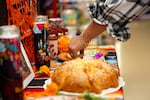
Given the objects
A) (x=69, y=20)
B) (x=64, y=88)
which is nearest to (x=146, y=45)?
(x=69, y=20)

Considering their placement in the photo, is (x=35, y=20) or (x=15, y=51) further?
(x=35, y=20)

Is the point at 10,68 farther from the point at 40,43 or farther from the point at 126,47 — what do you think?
the point at 126,47

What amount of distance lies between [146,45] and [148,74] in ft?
5.22

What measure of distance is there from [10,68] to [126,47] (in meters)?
4.02

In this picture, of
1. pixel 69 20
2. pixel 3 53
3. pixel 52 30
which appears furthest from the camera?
pixel 69 20

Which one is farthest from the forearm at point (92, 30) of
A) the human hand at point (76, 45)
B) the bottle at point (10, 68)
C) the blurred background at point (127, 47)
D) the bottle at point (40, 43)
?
the blurred background at point (127, 47)

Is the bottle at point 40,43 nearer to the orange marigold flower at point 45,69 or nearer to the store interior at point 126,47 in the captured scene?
the orange marigold flower at point 45,69

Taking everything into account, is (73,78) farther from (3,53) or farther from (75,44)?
(75,44)

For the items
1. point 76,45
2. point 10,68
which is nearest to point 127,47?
point 76,45

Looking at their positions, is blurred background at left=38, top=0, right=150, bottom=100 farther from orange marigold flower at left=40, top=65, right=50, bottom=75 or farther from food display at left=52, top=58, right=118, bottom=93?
food display at left=52, top=58, right=118, bottom=93

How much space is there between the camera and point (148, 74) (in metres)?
3.82

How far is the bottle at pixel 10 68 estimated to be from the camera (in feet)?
3.76

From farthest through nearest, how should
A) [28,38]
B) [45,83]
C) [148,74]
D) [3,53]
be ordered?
[148,74] < [28,38] < [45,83] < [3,53]

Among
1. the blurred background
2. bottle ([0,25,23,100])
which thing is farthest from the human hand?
the blurred background
